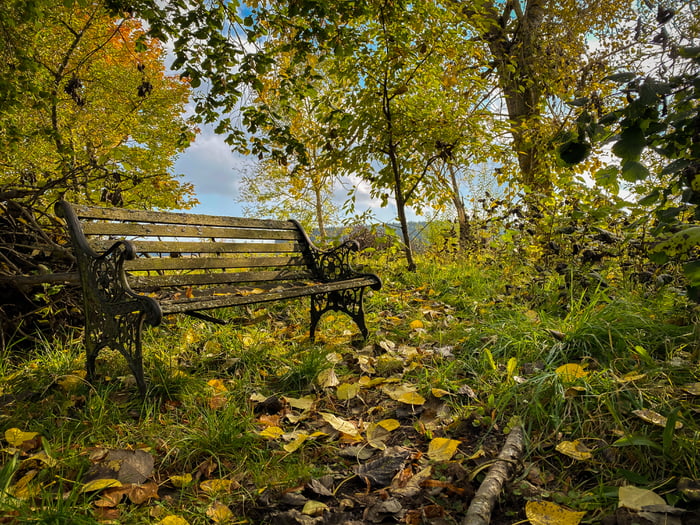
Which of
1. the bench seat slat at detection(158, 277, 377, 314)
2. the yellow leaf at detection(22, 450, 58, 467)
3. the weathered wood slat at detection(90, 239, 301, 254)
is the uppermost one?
the weathered wood slat at detection(90, 239, 301, 254)

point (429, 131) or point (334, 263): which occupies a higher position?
point (429, 131)

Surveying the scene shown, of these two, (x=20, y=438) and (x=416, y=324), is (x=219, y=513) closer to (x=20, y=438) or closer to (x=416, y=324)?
(x=20, y=438)

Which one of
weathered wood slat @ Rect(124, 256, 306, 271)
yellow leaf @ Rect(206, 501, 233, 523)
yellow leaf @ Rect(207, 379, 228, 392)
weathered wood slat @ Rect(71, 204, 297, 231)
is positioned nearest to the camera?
yellow leaf @ Rect(206, 501, 233, 523)

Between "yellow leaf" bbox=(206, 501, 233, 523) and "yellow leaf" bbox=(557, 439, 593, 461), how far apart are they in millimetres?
1215

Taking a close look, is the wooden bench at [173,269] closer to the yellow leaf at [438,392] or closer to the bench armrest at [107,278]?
the bench armrest at [107,278]

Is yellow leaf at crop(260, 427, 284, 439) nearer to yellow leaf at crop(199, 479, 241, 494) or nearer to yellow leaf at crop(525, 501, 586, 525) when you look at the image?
yellow leaf at crop(199, 479, 241, 494)

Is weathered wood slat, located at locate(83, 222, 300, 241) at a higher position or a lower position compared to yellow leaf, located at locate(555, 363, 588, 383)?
higher

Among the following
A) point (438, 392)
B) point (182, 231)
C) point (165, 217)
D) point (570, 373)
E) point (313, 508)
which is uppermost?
point (165, 217)

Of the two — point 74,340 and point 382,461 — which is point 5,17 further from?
point 382,461

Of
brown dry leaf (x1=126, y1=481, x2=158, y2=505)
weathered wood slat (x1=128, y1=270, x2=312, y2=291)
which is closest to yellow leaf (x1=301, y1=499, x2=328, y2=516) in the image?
brown dry leaf (x1=126, y1=481, x2=158, y2=505)

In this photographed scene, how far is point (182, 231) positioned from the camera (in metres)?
3.01

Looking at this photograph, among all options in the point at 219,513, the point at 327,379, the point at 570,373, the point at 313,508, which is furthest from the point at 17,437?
the point at 570,373

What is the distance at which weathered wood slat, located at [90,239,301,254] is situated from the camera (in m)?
2.74

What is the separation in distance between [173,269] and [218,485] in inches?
68.2
